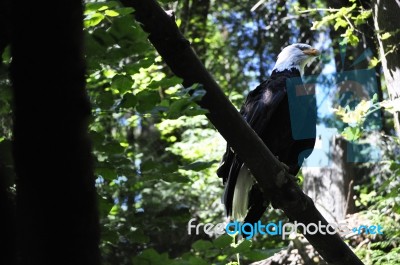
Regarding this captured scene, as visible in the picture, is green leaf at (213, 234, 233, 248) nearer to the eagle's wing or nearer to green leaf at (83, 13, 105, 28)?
green leaf at (83, 13, 105, 28)

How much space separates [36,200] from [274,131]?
10.6ft

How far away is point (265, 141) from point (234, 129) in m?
1.84

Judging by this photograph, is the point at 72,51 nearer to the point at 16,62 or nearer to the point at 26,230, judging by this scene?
the point at 16,62

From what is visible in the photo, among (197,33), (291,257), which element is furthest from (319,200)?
(197,33)

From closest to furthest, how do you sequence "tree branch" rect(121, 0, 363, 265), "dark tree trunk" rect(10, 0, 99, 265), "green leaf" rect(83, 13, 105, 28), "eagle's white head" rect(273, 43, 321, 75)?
"dark tree trunk" rect(10, 0, 99, 265) < "green leaf" rect(83, 13, 105, 28) < "tree branch" rect(121, 0, 363, 265) < "eagle's white head" rect(273, 43, 321, 75)

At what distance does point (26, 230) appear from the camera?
0.72m

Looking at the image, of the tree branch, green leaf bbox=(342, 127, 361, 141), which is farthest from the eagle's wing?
the tree branch

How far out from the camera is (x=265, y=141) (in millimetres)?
3879

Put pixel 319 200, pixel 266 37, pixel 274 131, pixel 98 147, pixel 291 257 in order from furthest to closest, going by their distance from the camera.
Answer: pixel 266 37, pixel 319 200, pixel 291 257, pixel 274 131, pixel 98 147

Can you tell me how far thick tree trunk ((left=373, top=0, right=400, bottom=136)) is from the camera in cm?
347

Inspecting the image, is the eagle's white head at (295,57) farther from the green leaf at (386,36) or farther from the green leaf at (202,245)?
the green leaf at (202,245)

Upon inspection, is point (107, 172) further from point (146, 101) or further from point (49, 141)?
point (49, 141)

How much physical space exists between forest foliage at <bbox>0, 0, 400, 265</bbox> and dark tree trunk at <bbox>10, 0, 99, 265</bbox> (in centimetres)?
26

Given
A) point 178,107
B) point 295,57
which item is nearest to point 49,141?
point 178,107
